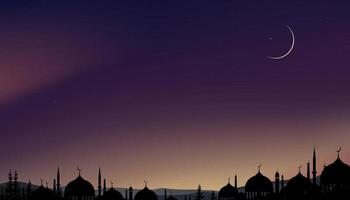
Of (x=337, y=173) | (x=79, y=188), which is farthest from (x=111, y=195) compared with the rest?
(x=337, y=173)

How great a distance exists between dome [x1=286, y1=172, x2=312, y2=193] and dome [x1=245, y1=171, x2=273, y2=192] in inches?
443

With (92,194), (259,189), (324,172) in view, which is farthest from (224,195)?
(324,172)

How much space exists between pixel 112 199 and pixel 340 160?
28555 millimetres

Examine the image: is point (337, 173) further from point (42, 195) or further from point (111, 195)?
point (42, 195)

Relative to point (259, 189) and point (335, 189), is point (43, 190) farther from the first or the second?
point (335, 189)

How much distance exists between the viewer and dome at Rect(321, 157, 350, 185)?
217 ft

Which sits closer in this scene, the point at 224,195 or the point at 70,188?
the point at 70,188

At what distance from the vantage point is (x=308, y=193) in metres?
66.6

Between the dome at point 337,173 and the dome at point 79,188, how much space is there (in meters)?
30.4

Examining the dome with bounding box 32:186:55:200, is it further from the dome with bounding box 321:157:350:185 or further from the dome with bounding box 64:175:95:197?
the dome with bounding box 321:157:350:185

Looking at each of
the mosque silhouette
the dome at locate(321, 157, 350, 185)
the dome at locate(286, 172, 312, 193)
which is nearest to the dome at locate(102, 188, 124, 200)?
the mosque silhouette

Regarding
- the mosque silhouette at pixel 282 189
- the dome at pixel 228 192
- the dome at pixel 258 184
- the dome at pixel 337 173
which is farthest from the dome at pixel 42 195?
the dome at pixel 337 173

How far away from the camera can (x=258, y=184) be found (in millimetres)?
82750

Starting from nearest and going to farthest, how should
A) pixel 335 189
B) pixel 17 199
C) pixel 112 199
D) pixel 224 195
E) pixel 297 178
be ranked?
pixel 335 189
pixel 297 178
pixel 112 199
pixel 224 195
pixel 17 199
